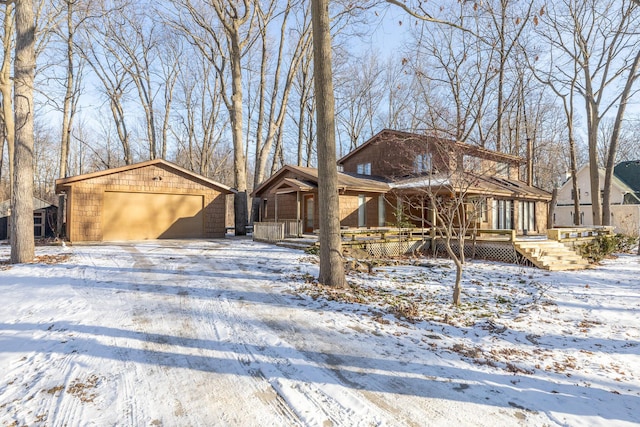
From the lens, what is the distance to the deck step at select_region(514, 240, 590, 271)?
453 inches

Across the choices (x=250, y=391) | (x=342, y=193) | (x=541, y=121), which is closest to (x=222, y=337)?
(x=250, y=391)

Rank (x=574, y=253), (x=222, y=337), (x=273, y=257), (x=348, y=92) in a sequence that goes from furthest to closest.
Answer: (x=348, y=92), (x=574, y=253), (x=273, y=257), (x=222, y=337)

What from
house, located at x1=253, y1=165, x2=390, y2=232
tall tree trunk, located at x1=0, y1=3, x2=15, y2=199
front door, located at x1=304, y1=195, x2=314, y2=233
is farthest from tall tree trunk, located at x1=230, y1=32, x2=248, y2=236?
tall tree trunk, located at x1=0, y1=3, x2=15, y2=199

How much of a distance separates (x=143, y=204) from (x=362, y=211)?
10.6 m

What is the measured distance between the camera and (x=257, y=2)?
1845 centimetres

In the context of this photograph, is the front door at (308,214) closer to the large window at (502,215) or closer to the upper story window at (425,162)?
the upper story window at (425,162)

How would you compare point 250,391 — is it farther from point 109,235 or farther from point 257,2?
point 257,2

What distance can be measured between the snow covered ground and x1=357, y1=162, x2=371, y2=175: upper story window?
14.3 metres

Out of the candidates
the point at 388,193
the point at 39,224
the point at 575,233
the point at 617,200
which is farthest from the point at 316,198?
the point at 617,200

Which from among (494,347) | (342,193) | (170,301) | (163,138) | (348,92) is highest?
(348,92)

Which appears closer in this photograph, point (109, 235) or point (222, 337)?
point (222, 337)

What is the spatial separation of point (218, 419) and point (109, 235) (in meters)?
15.2

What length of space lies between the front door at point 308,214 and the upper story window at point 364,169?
547cm

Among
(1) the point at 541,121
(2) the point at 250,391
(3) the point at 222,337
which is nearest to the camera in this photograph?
(2) the point at 250,391
